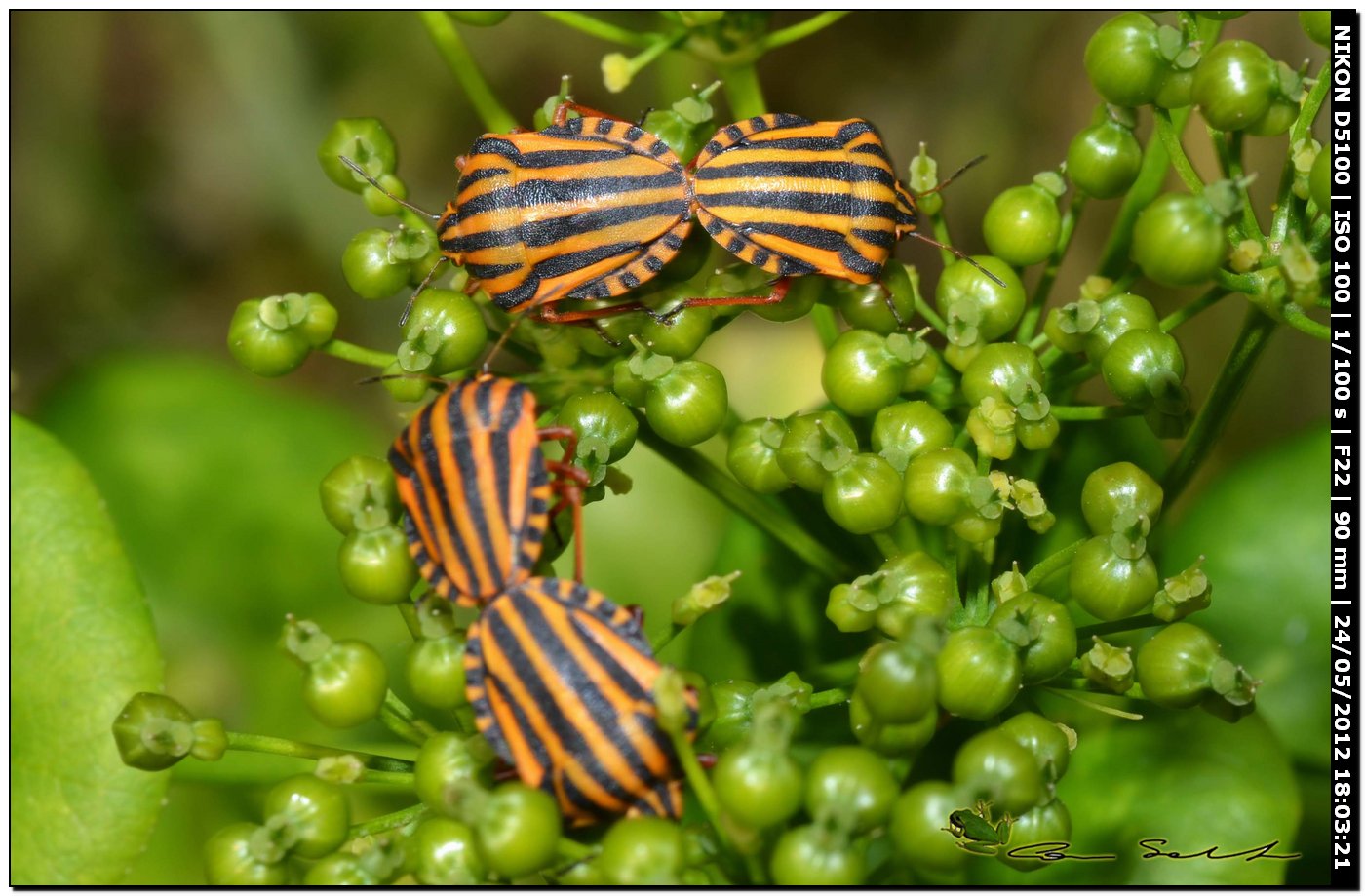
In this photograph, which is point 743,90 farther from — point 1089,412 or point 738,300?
point 1089,412

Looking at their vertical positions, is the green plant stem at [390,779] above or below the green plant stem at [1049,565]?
below

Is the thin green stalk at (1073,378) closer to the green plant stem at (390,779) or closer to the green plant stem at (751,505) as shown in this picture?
the green plant stem at (751,505)

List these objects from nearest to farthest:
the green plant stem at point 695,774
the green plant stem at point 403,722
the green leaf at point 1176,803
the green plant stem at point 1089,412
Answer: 1. the green plant stem at point 695,774
2. the green plant stem at point 403,722
3. the green plant stem at point 1089,412
4. the green leaf at point 1176,803

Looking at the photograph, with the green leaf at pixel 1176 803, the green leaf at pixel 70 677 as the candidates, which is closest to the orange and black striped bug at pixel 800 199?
the green leaf at pixel 1176 803

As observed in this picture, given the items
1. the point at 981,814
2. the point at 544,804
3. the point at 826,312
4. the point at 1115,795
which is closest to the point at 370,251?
the point at 826,312

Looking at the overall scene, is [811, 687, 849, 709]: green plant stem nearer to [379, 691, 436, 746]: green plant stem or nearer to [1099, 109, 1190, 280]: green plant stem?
[379, 691, 436, 746]: green plant stem

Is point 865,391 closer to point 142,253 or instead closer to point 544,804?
point 544,804

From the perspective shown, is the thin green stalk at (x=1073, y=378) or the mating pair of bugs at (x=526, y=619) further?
the thin green stalk at (x=1073, y=378)

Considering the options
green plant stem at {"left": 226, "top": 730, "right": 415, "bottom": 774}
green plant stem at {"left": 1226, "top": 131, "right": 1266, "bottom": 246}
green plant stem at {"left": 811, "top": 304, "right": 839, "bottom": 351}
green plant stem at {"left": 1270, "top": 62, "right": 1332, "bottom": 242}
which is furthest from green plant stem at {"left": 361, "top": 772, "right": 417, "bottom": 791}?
green plant stem at {"left": 1270, "top": 62, "right": 1332, "bottom": 242}
